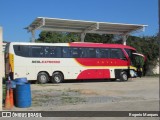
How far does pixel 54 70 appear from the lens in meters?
28.3

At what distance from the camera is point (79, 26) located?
116ft

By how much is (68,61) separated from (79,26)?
7547 mm

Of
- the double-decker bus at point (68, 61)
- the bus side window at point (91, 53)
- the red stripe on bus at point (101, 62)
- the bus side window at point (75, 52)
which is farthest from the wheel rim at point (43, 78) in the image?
the bus side window at point (91, 53)

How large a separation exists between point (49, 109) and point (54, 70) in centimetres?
1546

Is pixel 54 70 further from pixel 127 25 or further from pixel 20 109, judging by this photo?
pixel 20 109

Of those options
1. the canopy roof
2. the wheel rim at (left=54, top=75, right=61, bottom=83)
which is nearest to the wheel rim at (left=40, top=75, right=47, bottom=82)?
the wheel rim at (left=54, top=75, right=61, bottom=83)

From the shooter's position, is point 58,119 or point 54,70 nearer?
point 58,119

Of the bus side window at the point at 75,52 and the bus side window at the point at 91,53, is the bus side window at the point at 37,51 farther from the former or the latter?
the bus side window at the point at 91,53

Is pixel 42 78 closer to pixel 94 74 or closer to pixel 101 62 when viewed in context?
pixel 94 74

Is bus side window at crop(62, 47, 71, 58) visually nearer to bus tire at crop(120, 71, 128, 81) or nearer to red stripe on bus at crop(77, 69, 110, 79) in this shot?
red stripe on bus at crop(77, 69, 110, 79)

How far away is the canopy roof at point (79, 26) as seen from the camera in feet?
109

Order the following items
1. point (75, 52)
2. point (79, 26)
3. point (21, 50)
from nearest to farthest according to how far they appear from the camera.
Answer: point (21, 50) → point (75, 52) → point (79, 26)

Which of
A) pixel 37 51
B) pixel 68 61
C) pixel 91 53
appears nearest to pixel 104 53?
pixel 91 53

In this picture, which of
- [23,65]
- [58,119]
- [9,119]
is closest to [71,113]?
[58,119]
